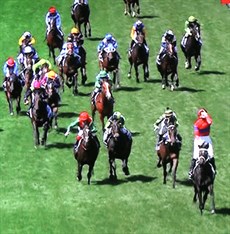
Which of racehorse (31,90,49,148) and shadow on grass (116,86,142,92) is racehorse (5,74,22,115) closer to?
racehorse (31,90,49,148)

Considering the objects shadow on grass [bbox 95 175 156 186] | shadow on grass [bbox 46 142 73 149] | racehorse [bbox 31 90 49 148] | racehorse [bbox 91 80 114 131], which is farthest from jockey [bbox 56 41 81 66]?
shadow on grass [bbox 95 175 156 186]

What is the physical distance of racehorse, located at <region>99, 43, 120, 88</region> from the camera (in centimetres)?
3067

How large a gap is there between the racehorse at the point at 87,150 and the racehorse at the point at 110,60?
8386 millimetres

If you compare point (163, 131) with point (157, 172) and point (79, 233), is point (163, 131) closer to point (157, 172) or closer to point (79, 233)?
point (157, 172)

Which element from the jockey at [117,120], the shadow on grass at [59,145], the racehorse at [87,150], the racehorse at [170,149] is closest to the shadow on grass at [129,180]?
the racehorse at [87,150]

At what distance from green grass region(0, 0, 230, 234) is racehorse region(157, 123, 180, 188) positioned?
0.70 meters

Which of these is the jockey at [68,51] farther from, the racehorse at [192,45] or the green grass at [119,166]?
the racehorse at [192,45]

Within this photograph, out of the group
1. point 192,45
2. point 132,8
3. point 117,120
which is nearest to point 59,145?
point 117,120

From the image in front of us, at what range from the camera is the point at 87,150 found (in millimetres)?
22703

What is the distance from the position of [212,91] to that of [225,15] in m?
10.5

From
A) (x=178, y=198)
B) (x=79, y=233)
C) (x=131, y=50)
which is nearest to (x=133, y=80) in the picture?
(x=131, y=50)

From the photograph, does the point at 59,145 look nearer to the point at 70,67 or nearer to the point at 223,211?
the point at 70,67

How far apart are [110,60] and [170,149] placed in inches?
347

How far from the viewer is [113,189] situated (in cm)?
2300
